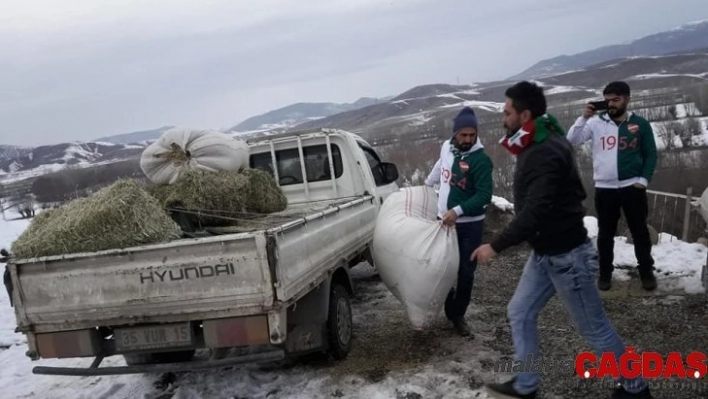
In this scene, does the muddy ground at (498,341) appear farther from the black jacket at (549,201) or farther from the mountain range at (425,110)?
the mountain range at (425,110)

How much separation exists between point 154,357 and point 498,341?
9.12 ft

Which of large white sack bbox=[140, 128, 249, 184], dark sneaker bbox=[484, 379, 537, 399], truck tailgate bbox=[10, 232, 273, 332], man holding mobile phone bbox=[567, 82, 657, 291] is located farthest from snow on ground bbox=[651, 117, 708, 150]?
truck tailgate bbox=[10, 232, 273, 332]

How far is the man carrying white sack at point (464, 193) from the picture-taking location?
162 inches

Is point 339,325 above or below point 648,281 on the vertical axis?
above

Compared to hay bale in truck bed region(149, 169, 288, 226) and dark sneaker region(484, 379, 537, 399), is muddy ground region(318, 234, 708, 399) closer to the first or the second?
dark sneaker region(484, 379, 537, 399)

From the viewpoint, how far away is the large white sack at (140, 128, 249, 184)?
15.9ft

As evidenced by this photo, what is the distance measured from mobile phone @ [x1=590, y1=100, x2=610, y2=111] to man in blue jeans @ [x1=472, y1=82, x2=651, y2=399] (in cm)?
189

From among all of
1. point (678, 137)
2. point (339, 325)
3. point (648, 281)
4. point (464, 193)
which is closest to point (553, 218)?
point (464, 193)

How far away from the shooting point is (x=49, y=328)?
3625mm

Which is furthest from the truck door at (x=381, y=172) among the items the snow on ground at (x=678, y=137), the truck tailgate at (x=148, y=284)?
the snow on ground at (x=678, y=137)

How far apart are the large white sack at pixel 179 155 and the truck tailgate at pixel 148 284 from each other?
4.77ft

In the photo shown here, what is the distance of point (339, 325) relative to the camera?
14.1 ft

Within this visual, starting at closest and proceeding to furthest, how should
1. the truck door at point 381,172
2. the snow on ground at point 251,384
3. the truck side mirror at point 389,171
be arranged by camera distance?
the snow on ground at point 251,384 < the truck door at point 381,172 < the truck side mirror at point 389,171

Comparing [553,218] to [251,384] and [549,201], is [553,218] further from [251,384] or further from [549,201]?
[251,384]
